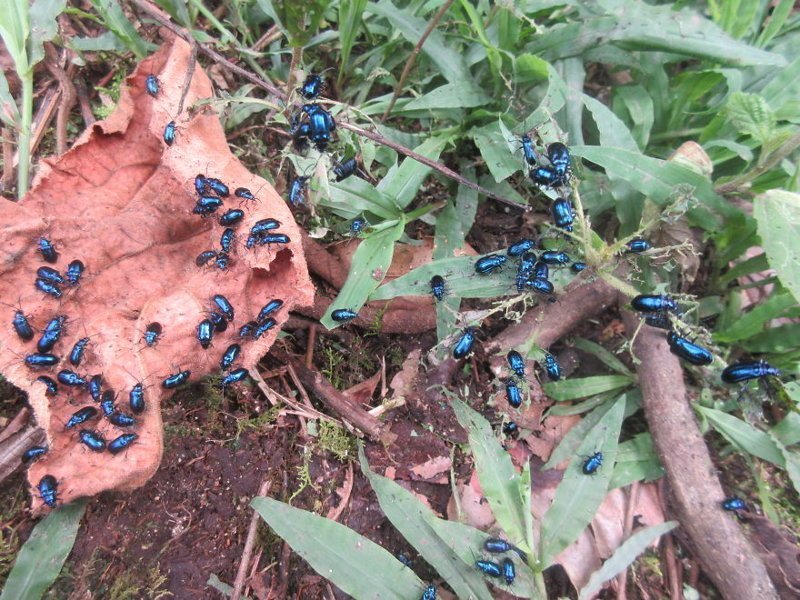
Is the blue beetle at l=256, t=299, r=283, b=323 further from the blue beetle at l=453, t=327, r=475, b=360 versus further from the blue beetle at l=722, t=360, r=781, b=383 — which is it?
the blue beetle at l=722, t=360, r=781, b=383

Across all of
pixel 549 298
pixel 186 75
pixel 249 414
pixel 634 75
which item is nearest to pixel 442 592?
pixel 249 414

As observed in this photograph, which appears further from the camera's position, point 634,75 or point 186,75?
point 634,75

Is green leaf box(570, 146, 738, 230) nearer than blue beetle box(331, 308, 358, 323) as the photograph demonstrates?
No

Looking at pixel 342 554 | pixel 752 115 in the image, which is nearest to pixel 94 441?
pixel 342 554

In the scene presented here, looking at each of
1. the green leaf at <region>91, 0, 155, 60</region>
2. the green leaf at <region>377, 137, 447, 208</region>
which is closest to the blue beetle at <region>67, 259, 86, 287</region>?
the green leaf at <region>91, 0, 155, 60</region>

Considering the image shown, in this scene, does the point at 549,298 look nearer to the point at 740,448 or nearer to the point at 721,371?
the point at 721,371

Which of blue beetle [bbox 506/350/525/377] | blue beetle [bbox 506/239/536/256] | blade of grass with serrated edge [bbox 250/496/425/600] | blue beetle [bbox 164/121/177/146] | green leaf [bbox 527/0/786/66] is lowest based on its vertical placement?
blade of grass with serrated edge [bbox 250/496/425/600]

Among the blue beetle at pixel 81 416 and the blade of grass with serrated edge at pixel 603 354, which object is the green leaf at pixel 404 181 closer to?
the blade of grass with serrated edge at pixel 603 354
